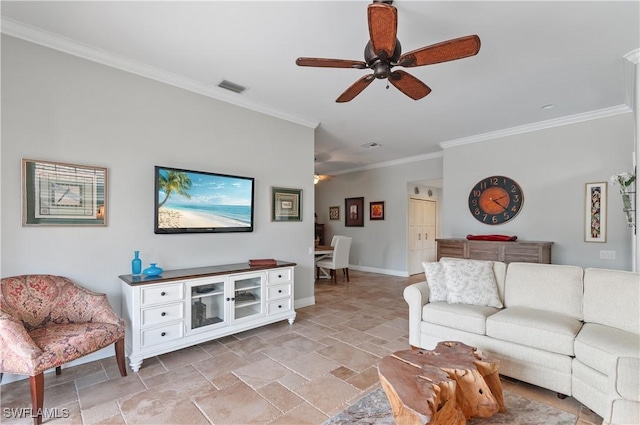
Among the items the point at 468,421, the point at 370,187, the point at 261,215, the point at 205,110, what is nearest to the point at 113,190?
the point at 205,110

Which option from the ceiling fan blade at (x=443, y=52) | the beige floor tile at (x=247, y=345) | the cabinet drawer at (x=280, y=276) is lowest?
the beige floor tile at (x=247, y=345)

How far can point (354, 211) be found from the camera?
8.51 metres

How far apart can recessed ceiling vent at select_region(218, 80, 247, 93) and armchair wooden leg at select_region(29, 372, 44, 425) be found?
10.1 ft

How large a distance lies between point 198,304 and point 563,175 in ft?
17.6

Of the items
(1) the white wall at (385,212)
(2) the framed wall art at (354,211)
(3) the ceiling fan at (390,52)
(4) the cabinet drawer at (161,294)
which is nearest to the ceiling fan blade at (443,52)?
(3) the ceiling fan at (390,52)

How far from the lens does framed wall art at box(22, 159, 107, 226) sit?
2.56 metres

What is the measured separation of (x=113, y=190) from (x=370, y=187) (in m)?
6.23

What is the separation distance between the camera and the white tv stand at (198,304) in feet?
8.99

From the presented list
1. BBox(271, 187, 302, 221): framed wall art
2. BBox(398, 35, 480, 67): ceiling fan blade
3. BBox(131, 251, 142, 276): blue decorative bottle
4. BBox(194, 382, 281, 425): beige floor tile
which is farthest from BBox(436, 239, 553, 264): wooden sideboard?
BBox(131, 251, 142, 276): blue decorative bottle

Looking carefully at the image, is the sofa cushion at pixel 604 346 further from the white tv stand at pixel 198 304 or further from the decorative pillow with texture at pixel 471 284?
the white tv stand at pixel 198 304

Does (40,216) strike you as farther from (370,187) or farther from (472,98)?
(370,187)

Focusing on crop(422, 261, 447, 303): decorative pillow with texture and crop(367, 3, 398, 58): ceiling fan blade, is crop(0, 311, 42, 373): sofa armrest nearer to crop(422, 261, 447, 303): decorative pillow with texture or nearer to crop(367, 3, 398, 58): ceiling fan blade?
crop(367, 3, 398, 58): ceiling fan blade

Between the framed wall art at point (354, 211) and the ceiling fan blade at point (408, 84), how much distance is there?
18.8 ft

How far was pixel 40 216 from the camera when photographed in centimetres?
261
